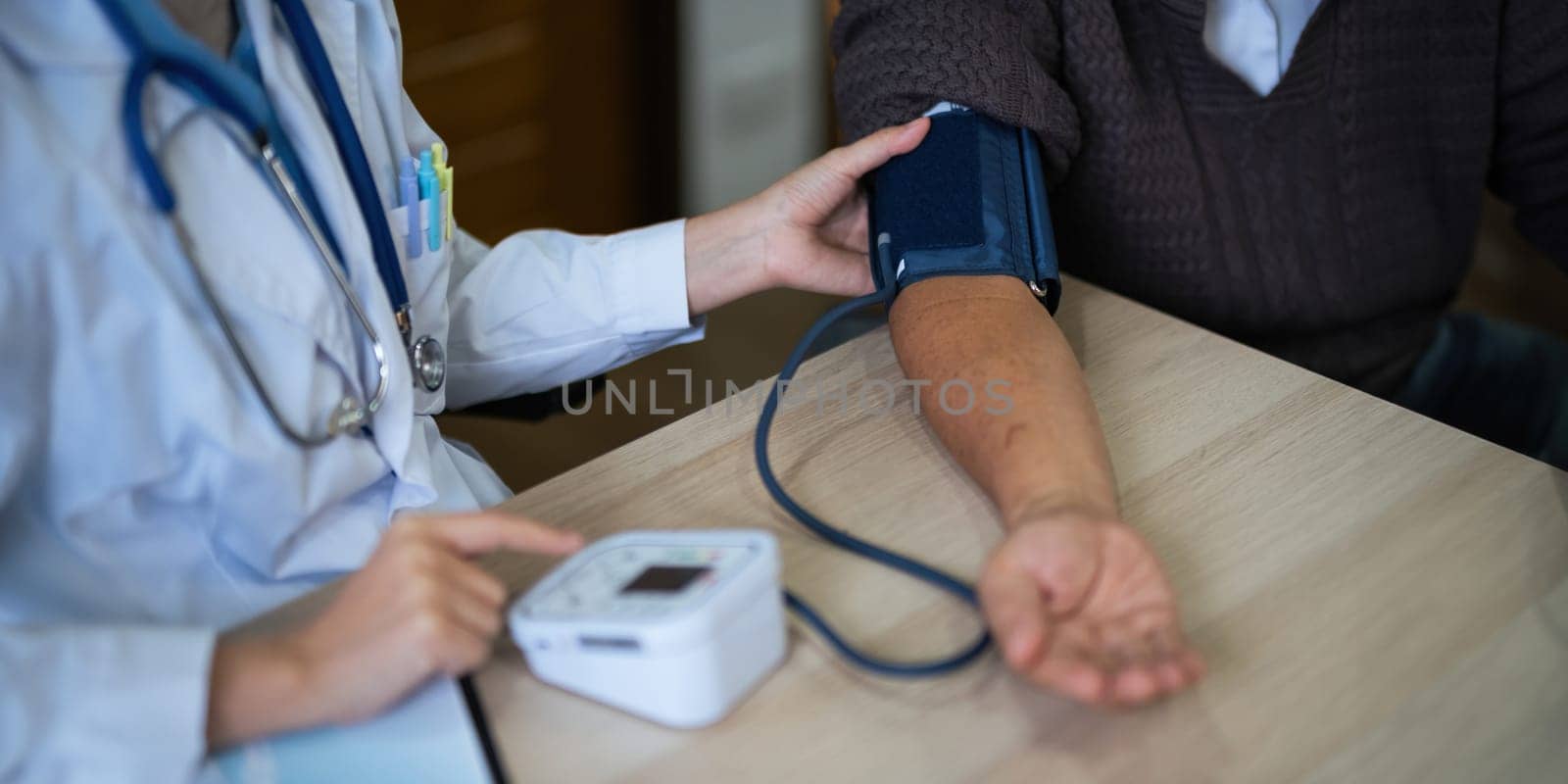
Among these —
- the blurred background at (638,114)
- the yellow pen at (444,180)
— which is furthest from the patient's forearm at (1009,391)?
the blurred background at (638,114)

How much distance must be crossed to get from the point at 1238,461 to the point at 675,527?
35 cm

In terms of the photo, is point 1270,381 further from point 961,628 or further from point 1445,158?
point 1445,158

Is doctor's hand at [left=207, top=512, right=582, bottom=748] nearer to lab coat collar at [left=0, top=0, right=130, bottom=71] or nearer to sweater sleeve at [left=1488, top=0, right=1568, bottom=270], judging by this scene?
lab coat collar at [left=0, top=0, right=130, bottom=71]

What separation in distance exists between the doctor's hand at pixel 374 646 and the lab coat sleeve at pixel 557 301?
15.8 inches

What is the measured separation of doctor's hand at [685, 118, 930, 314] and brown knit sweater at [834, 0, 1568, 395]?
7 cm

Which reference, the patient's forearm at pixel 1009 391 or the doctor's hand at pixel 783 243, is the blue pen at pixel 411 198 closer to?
the doctor's hand at pixel 783 243

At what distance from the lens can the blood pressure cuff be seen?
2.93 feet

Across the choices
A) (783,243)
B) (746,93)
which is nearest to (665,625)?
(783,243)

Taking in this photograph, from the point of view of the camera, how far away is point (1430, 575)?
69 centimetres

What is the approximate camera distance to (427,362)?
87cm

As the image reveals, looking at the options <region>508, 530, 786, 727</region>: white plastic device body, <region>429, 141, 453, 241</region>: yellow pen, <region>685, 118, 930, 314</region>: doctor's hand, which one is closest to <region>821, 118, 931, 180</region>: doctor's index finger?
<region>685, 118, 930, 314</region>: doctor's hand

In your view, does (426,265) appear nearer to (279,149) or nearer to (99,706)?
(279,149)

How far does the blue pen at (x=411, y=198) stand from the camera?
0.88 meters

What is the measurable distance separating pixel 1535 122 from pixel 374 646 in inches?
43.5
